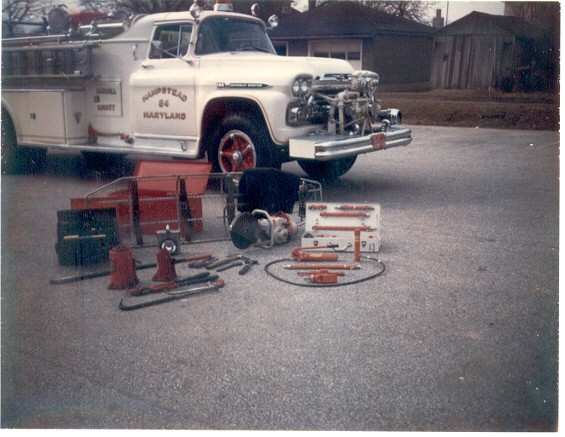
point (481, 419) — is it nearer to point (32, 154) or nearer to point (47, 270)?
point (47, 270)

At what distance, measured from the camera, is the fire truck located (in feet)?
24.4

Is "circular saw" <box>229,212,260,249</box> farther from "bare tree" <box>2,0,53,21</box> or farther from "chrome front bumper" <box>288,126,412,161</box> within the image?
"bare tree" <box>2,0,53,21</box>

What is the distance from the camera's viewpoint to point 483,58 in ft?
60.0

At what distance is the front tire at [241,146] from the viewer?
7.43 meters

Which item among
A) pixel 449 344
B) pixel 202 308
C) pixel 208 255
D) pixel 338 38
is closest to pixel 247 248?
pixel 208 255

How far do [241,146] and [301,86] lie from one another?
0.98 metres

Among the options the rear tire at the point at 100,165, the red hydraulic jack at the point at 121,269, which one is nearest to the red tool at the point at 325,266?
the red hydraulic jack at the point at 121,269

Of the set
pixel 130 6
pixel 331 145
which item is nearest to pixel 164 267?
pixel 331 145

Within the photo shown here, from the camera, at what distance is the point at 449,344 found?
12.0 ft

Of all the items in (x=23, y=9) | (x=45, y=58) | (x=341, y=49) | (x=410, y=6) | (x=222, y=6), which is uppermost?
(x=410, y=6)

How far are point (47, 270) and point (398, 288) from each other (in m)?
2.65

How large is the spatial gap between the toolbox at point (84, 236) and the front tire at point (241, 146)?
2426mm

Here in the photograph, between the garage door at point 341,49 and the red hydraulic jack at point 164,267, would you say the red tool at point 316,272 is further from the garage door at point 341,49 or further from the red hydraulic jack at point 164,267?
the garage door at point 341,49

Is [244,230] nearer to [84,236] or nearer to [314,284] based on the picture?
[314,284]
